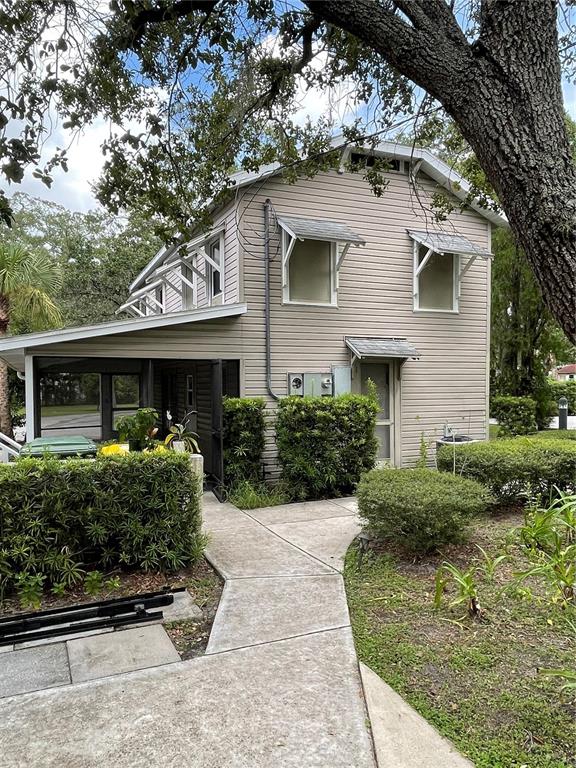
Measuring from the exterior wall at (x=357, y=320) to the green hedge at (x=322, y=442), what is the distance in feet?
4.15

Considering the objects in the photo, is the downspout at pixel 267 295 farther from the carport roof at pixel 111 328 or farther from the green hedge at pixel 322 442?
the green hedge at pixel 322 442

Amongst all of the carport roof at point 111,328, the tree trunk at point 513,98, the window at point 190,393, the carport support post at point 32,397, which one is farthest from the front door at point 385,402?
the tree trunk at point 513,98

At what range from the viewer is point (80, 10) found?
4.37 meters

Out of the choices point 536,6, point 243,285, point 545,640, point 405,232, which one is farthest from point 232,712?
point 405,232

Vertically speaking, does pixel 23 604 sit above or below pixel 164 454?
below

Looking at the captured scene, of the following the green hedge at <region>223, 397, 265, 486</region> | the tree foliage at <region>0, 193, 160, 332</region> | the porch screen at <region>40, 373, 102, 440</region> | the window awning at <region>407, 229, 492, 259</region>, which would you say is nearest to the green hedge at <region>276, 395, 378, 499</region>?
the green hedge at <region>223, 397, 265, 486</region>

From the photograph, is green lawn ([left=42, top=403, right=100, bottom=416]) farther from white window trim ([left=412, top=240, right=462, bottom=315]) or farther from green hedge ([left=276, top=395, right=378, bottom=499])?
white window trim ([left=412, top=240, right=462, bottom=315])

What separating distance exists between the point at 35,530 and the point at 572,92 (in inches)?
250

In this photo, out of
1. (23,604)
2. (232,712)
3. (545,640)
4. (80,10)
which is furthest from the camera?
(80,10)

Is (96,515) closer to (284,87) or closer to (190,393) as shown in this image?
(284,87)

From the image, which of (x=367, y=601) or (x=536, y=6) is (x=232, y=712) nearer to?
(x=367, y=601)

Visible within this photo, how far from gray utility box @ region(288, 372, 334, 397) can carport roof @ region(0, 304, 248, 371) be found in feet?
5.26

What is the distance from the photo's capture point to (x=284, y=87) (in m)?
5.25

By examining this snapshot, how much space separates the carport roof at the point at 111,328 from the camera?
7.17m
